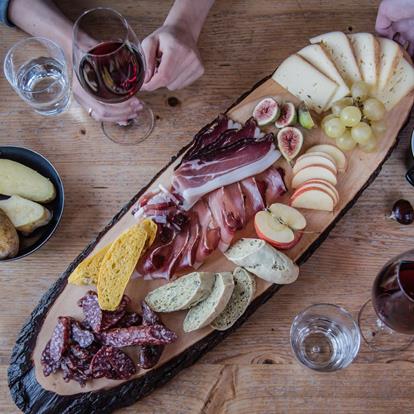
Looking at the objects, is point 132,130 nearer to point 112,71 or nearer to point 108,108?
point 108,108

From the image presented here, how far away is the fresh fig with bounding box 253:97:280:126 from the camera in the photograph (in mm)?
1549

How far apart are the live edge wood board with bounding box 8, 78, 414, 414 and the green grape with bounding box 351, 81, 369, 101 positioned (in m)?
0.12

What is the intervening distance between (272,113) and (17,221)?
732 millimetres

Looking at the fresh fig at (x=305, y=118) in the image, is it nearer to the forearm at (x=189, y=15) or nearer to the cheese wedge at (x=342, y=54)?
the cheese wedge at (x=342, y=54)

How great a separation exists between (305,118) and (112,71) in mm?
539

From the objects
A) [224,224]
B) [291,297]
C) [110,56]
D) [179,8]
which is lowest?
[291,297]

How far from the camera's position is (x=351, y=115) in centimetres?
147

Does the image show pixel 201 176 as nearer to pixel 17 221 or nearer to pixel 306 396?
pixel 17 221

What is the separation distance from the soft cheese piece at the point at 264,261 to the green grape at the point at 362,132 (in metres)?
0.37

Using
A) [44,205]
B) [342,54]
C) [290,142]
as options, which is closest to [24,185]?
[44,205]

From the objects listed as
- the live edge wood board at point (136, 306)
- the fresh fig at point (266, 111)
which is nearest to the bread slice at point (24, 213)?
the live edge wood board at point (136, 306)

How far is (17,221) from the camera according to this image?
146 cm

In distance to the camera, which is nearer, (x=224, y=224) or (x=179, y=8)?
(x=224, y=224)

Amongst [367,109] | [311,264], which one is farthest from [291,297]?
[367,109]
